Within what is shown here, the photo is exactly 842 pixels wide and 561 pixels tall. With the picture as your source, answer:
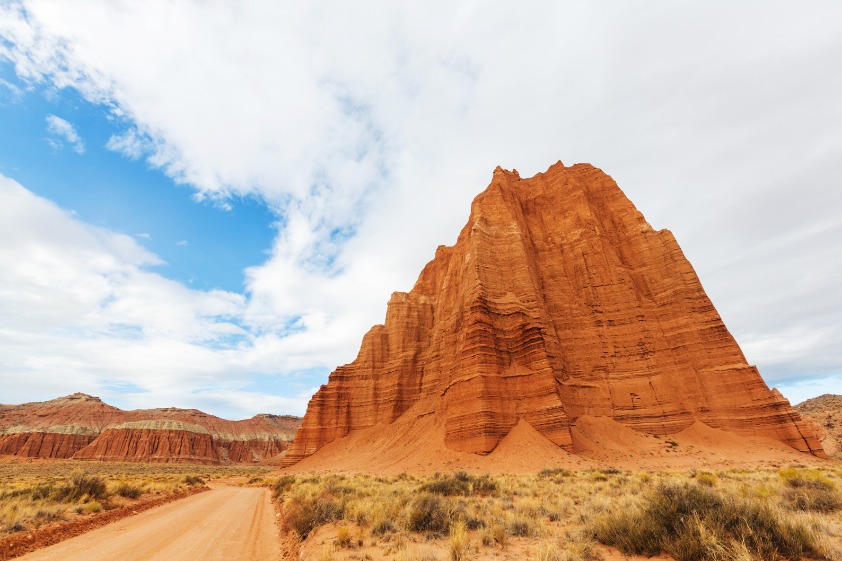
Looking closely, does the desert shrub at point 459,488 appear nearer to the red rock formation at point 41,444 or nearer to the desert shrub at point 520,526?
the desert shrub at point 520,526

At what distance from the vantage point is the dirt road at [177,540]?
8.52 metres

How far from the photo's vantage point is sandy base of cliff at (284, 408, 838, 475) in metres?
30.9

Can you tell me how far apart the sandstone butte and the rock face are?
67.4 metres

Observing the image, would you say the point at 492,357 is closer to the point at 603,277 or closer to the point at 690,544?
the point at 603,277

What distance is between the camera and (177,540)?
1007cm

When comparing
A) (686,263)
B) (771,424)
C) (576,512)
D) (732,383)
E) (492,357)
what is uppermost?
(686,263)

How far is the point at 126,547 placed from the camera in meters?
9.20

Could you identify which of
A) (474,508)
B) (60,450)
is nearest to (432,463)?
(474,508)

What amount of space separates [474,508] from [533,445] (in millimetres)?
25214

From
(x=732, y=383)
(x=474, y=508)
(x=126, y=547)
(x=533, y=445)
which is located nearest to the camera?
(x=126, y=547)

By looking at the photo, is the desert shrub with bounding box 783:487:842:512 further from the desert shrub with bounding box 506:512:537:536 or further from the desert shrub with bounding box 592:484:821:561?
the desert shrub with bounding box 506:512:537:536

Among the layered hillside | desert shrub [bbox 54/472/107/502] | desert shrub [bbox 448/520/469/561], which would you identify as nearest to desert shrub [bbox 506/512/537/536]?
desert shrub [bbox 448/520/469/561]

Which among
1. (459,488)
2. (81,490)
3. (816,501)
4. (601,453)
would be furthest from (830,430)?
(81,490)

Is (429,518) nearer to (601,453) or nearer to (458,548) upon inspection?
(458,548)
